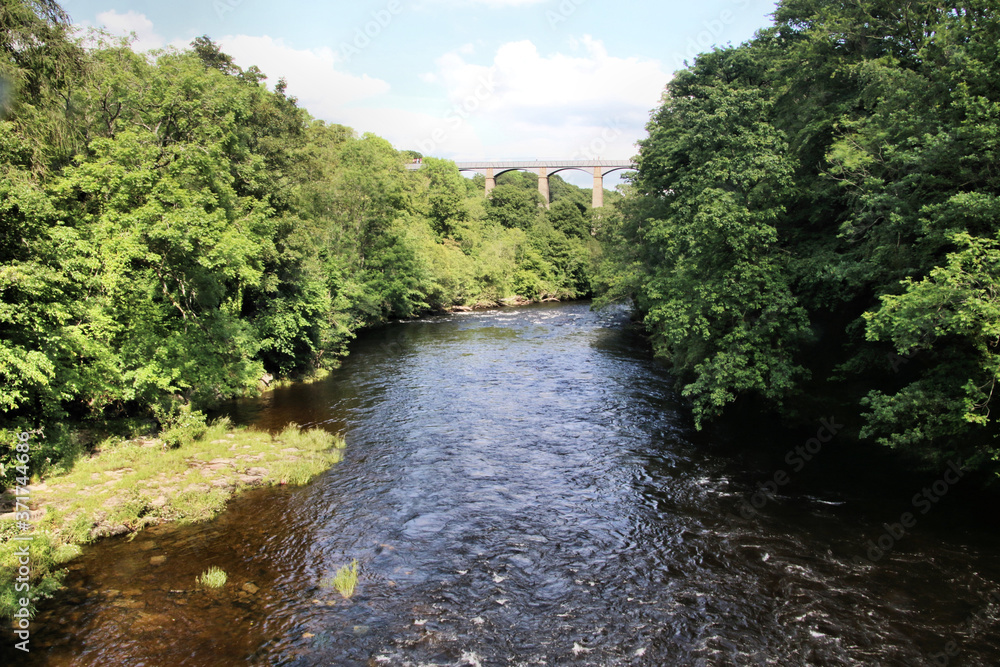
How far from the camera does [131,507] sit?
39.8ft

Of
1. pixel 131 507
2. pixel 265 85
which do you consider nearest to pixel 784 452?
pixel 131 507

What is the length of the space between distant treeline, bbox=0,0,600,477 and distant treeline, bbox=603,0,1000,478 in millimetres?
15801

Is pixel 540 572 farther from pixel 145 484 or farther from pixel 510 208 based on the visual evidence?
pixel 510 208

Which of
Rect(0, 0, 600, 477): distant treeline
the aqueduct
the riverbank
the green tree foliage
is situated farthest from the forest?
the aqueduct

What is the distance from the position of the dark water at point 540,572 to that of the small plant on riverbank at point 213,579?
18 cm

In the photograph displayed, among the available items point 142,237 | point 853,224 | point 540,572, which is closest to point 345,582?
point 540,572

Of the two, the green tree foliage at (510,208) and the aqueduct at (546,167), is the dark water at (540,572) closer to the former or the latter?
the green tree foliage at (510,208)

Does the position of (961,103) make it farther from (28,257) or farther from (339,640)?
(28,257)

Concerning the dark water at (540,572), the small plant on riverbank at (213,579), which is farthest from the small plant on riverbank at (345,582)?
the small plant on riverbank at (213,579)

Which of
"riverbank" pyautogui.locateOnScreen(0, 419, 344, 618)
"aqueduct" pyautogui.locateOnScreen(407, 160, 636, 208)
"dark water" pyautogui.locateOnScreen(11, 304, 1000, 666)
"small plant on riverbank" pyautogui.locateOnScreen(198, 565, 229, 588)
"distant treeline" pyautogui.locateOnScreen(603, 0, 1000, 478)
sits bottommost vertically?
"dark water" pyautogui.locateOnScreen(11, 304, 1000, 666)

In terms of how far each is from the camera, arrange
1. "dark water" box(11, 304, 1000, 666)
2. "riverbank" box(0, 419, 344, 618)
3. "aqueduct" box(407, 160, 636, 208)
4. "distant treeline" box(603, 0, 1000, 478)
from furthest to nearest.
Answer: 1. "aqueduct" box(407, 160, 636, 208)
2. "distant treeline" box(603, 0, 1000, 478)
3. "riverbank" box(0, 419, 344, 618)
4. "dark water" box(11, 304, 1000, 666)

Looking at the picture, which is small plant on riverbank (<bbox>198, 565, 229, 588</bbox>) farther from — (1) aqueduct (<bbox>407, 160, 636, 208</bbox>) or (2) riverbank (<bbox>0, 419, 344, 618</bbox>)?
(1) aqueduct (<bbox>407, 160, 636, 208</bbox>)

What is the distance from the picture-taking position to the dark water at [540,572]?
8719 millimetres

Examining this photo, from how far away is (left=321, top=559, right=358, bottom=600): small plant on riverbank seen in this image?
33.3 ft
